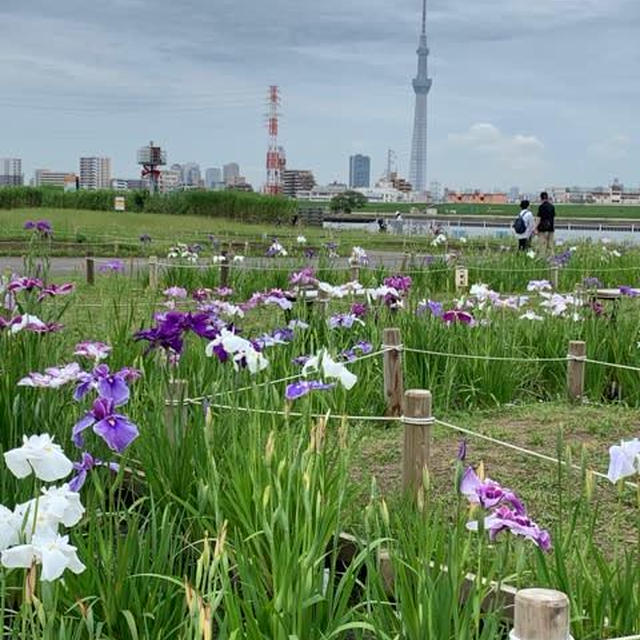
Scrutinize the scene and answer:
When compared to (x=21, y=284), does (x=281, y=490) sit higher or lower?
lower

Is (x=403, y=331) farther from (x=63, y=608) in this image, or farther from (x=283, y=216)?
(x=283, y=216)

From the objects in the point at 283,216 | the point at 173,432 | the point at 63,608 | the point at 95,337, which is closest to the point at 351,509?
the point at 173,432

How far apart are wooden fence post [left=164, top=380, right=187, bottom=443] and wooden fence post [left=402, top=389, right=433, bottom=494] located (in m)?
0.69

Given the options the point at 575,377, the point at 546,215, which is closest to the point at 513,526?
the point at 575,377

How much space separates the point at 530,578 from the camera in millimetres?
2504

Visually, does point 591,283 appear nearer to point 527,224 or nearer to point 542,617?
point 542,617

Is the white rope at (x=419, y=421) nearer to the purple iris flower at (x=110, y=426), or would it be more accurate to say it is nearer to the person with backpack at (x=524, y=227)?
the purple iris flower at (x=110, y=426)

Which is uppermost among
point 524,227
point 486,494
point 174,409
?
point 524,227

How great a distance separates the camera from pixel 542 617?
137 centimetres

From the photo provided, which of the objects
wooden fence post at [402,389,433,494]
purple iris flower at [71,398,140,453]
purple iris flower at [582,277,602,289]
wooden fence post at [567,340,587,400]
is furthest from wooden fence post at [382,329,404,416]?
purple iris flower at [582,277,602,289]

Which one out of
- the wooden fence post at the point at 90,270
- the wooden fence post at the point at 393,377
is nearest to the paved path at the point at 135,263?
the wooden fence post at the point at 90,270

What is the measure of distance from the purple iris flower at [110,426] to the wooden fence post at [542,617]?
93cm

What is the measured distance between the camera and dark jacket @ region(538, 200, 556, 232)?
14.5 m

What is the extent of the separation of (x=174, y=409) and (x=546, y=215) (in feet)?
40.7
